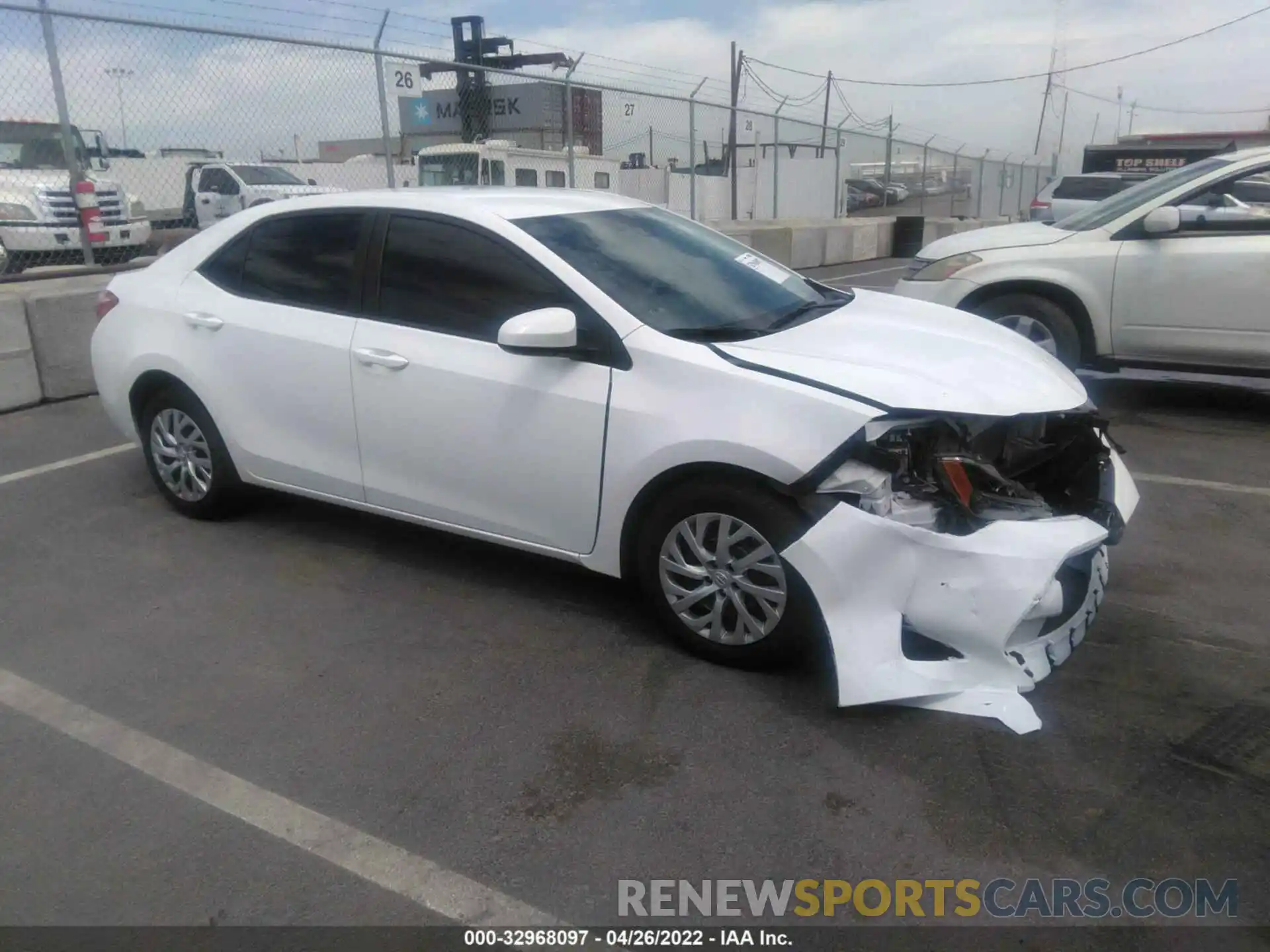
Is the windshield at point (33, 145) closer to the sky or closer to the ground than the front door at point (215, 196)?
closer to the sky

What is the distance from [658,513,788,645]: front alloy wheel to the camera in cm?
336

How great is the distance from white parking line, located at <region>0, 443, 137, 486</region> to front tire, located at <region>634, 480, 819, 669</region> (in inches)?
148

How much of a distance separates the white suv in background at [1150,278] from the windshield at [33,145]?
7009 mm

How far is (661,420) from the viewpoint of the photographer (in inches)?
136

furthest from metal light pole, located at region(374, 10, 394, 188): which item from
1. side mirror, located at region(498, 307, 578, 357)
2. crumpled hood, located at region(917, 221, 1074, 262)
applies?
side mirror, located at region(498, 307, 578, 357)

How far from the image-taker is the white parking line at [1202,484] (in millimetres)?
5375

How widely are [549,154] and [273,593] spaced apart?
10700 mm

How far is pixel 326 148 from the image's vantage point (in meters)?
11.2

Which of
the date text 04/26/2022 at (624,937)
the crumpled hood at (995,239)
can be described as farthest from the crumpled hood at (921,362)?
the crumpled hood at (995,239)

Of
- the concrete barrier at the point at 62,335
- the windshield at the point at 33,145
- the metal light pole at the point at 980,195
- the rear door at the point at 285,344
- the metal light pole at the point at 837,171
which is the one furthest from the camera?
the metal light pole at the point at 980,195

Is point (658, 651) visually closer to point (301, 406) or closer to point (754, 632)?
point (754, 632)

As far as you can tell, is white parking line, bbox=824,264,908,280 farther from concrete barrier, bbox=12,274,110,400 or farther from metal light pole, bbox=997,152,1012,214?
metal light pole, bbox=997,152,1012,214

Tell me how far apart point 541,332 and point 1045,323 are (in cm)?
473

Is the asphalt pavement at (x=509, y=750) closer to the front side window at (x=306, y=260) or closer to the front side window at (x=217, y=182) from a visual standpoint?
the front side window at (x=306, y=260)
